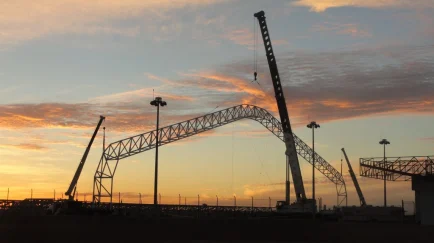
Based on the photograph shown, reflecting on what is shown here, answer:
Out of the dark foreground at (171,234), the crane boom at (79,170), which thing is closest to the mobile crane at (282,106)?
the crane boom at (79,170)

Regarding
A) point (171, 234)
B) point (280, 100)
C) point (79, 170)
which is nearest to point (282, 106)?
point (280, 100)

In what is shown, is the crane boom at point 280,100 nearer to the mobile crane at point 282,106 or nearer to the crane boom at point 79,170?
the mobile crane at point 282,106

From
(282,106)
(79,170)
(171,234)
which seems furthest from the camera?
(79,170)

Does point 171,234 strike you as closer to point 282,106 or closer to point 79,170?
point 282,106

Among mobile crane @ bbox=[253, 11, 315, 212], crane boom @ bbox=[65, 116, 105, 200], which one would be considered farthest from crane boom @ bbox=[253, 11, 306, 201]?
crane boom @ bbox=[65, 116, 105, 200]

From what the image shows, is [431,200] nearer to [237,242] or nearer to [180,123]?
[180,123]

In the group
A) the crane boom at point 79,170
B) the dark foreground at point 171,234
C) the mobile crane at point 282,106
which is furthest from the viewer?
the crane boom at point 79,170

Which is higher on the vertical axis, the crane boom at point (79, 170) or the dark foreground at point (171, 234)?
the crane boom at point (79, 170)

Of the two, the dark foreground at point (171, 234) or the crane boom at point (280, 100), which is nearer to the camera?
the dark foreground at point (171, 234)

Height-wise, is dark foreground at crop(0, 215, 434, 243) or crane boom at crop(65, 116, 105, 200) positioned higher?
crane boom at crop(65, 116, 105, 200)

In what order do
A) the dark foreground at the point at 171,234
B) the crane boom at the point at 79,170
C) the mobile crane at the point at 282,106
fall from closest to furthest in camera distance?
the dark foreground at the point at 171,234, the mobile crane at the point at 282,106, the crane boom at the point at 79,170

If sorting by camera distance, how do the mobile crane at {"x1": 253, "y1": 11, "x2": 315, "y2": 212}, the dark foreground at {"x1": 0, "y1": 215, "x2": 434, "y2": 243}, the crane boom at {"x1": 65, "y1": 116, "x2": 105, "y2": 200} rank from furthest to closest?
the crane boom at {"x1": 65, "y1": 116, "x2": 105, "y2": 200}, the mobile crane at {"x1": 253, "y1": 11, "x2": 315, "y2": 212}, the dark foreground at {"x1": 0, "y1": 215, "x2": 434, "y2": 243}

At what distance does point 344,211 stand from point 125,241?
8173cm

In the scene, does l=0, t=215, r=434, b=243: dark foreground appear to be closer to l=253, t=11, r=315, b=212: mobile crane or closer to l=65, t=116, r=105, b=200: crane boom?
l=253, t=11, r=315, b=212: mobile crane
